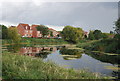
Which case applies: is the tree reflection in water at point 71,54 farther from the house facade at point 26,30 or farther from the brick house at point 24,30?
the brick house at point 24,30

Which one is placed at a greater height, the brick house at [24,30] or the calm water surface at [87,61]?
the brick house at [24,30]

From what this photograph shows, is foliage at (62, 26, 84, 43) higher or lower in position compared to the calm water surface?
higher

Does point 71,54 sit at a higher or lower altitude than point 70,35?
lower

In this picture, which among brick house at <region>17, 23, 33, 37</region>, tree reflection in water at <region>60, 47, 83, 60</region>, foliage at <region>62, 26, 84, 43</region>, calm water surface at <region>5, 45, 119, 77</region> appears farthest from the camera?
brick house at <region>17, 23, 33, 37</region>

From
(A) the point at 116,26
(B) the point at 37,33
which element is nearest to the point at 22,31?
(B) the point at 37,33

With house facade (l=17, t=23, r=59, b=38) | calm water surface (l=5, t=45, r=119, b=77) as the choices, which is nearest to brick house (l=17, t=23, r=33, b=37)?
house facade (l=17, t=23, r=59, b=38)

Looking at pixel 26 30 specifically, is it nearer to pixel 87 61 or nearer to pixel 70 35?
pixel 70 35

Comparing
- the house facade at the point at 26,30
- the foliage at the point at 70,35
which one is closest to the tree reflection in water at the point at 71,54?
the foliage at the point at 70,35

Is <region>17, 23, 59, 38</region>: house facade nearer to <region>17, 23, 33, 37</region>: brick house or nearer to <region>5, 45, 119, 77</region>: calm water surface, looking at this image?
<region>17, 23, 33, 37</region>: brick house

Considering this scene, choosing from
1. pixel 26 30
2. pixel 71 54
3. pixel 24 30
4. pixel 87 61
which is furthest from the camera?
pixel 26 30

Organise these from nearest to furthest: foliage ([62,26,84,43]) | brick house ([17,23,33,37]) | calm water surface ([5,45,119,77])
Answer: calm water surface ([5,45,119,77]) → foliage ([62,26,84,43]) → brick house ([17,23,33,37])

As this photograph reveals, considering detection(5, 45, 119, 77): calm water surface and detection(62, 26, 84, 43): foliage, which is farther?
detection(62, 26, 84, 43): foliage

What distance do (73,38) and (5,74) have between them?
5476cm

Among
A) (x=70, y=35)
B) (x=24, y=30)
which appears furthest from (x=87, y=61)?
(x=24, y=30)
